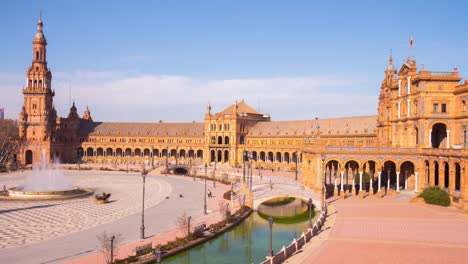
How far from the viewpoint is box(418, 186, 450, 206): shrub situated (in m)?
54.2

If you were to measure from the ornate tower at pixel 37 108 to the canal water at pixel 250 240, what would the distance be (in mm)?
82250

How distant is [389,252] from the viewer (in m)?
33.5

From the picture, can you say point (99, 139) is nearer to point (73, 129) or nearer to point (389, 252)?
point (73, 129)

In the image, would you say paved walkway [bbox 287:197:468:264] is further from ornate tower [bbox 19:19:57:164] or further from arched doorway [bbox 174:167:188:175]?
ornate tower [bbox 19:19:57:164]

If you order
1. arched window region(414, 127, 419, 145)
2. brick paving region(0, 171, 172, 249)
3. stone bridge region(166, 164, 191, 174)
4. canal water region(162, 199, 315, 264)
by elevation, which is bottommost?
canal water region(162, 199, 315, 264)

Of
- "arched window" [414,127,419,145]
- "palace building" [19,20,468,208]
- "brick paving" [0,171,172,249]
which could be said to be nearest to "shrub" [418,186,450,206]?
"palace building" [19,20,468,208]

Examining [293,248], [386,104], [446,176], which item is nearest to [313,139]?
[386,104]

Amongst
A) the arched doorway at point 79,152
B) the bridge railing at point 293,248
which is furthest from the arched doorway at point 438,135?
the arched doorway at point 79,152

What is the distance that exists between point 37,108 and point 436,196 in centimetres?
10556

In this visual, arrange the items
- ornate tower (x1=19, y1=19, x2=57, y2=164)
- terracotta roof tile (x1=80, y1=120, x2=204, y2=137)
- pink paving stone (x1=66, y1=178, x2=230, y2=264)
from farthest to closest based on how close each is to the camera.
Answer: terracotta roof tile (x1=80, y1=120, x2=204, y2=137), ornate tower (x1=19, y1=19, x2=57, y2=164), pink paving stone (x1=66, y1=178, x2=230, y2=264)

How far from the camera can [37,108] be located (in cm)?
12362

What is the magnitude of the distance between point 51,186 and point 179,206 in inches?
964

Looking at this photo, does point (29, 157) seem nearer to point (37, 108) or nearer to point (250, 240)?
point (37, 108)

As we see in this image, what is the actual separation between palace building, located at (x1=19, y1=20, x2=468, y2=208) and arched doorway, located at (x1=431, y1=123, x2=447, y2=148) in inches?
5.8
